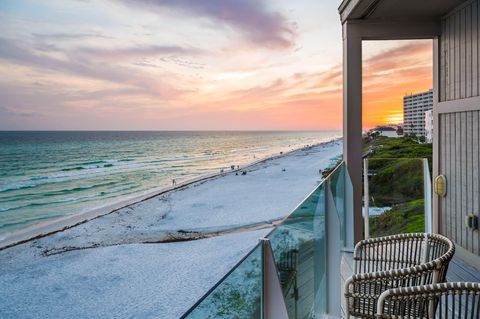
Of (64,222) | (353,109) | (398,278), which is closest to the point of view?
(398,278)

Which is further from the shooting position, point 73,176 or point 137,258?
point 73,176

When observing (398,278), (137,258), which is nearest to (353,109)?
(398,278)

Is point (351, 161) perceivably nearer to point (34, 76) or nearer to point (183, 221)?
point (183, 221)

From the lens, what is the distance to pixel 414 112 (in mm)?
7766

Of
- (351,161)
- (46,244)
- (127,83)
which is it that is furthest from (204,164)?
(351,161)

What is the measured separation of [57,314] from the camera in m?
7.32

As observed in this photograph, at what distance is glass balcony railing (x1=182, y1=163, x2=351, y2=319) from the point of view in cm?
96

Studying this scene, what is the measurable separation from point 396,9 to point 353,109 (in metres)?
1.01

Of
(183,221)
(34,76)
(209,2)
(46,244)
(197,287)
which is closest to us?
(197,287)

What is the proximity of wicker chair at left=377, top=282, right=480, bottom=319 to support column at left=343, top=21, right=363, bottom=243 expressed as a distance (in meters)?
→ 2.35

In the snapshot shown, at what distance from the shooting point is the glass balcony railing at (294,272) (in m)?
0.96

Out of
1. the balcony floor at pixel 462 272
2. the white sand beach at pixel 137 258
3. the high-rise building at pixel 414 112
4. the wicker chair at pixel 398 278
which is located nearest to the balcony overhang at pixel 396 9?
the wicker chair at pixel 398 278

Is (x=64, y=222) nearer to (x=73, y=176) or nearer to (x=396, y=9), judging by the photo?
(x=73, y=176)

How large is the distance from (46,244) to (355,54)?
11314 millimetres
